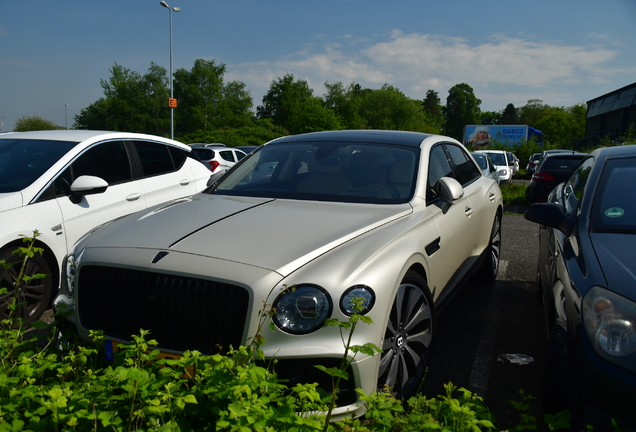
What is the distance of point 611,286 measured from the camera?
2240 millimetres

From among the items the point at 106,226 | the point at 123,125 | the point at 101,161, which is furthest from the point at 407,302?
the point at 123,125

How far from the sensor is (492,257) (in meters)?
5.57

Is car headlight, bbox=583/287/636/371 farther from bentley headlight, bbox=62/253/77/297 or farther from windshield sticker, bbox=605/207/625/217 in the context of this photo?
bentley headlight, bbox=62/253/77/297

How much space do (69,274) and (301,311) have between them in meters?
1.47

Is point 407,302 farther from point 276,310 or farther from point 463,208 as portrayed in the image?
point 463,208

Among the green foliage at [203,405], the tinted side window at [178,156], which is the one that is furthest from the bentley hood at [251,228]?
the tinted side window at [178,156]

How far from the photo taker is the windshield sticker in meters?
3.00

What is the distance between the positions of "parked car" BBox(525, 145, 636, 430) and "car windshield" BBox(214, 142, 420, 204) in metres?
0.99

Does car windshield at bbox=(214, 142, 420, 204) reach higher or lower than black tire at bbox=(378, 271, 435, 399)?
higher

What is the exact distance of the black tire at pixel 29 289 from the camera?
12.5 feet

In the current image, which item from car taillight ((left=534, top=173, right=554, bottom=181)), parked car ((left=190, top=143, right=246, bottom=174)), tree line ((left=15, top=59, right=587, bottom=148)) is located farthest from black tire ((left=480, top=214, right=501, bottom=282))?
tree line ((left=15, top=59, right=587, bottom=148))

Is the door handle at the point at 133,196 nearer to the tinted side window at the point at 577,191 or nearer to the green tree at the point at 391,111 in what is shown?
the tinted side window at the point at 577,191

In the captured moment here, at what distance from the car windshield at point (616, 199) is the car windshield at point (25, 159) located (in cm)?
427

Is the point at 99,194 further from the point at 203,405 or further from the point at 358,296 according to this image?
the point at 203,405
